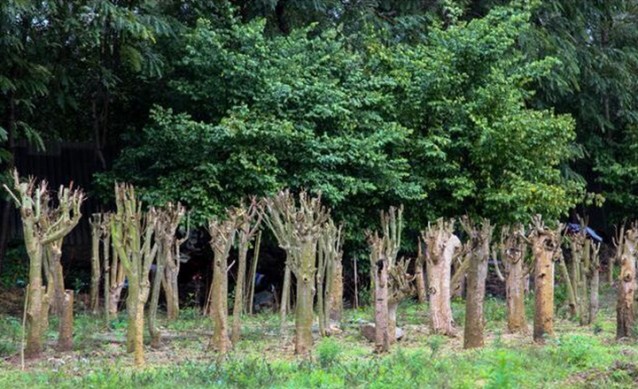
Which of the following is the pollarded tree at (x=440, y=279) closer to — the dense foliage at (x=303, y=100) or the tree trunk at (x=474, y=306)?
the tree trunk at (x=474, y=306)

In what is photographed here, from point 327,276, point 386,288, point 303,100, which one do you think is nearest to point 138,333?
point 386,288

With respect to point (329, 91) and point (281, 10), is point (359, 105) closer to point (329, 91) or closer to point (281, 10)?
point (329, 91)

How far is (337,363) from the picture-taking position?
8.68 metres

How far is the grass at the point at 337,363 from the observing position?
7.75 meters

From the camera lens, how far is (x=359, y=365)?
859 cm

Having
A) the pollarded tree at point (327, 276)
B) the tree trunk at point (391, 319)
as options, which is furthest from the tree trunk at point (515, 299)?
the pollarded tree at point (327, 276)

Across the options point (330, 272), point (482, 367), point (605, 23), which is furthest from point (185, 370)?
point (605, 23)

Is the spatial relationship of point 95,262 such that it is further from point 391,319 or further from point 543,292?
point 543,292

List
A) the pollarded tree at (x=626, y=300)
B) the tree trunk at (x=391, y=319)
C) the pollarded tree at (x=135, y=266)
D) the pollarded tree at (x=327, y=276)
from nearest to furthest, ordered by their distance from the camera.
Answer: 1. the pollarded tree at (x=135, y=266)
2. the tree trunk at (x=391, y=319)
3. the pollarded tree at (x=626, y=300)
4. the pollarded tree at (x=327, y=276)

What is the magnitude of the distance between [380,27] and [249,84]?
4.05 meters

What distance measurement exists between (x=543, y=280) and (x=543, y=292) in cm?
15

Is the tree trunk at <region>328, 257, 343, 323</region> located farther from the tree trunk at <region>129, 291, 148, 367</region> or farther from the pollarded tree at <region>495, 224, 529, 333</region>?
the tree trunk at <region>129, 291, 148, 367</region>

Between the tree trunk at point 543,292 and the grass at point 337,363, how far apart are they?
22cm

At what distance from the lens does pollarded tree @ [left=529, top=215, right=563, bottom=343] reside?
34.2 ft
